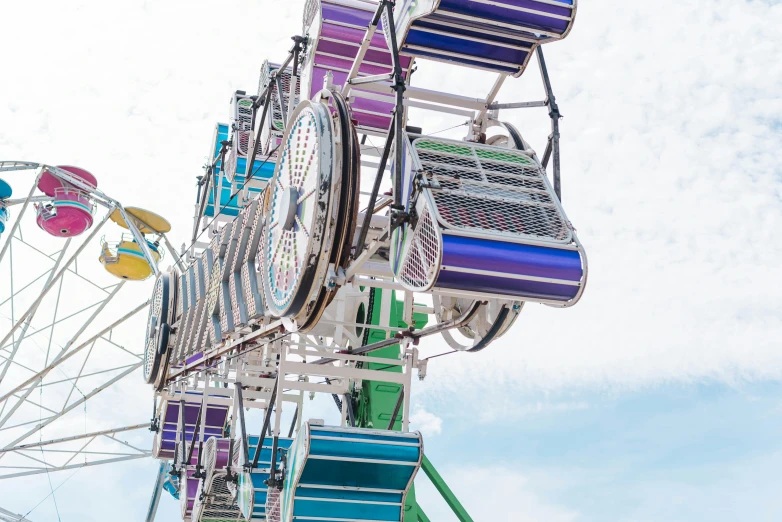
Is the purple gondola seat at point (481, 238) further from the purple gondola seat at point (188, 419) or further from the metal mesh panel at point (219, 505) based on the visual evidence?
the purple gondola seat at point (188, 419)

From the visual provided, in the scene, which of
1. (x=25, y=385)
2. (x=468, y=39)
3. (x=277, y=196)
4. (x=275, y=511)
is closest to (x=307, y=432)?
(x=275, y=511)

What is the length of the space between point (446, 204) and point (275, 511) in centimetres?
543

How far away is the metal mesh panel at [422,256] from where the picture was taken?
21.7 ft

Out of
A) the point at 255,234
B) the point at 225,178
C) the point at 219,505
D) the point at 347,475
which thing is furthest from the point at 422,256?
the point at 225,178

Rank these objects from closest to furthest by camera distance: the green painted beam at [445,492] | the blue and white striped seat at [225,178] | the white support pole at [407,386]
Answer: the white support pole at [407,386], the green painted beam at [445,492], the blue and white striped seat at [225,178]

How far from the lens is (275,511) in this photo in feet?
35.1

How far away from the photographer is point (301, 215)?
8.35 meters

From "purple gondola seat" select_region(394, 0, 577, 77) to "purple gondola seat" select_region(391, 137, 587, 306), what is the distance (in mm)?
1084

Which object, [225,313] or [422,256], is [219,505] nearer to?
[225,313]

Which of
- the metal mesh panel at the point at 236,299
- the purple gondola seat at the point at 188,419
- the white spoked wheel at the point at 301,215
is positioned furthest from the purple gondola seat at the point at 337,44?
the purple gondola seat at the point at 188,419

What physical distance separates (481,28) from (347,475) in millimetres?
4906

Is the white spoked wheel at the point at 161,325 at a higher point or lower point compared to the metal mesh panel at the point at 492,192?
higher

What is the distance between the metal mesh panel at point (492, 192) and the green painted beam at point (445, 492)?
26.7 feet

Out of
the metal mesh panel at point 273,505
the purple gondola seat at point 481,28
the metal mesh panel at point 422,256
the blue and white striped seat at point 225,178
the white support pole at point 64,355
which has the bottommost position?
the metal mesh panel at point 273,505
